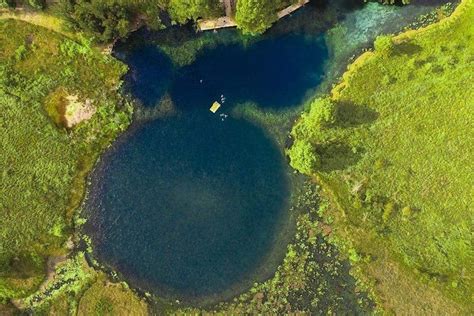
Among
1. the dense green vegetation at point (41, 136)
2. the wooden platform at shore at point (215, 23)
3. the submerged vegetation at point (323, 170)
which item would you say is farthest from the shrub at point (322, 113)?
the dense green vegetation at point (41, 136)

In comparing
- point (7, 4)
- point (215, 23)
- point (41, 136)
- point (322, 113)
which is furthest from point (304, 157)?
point (7, 4)

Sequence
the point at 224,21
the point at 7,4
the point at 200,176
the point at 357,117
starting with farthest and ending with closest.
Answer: the point at 224,21 < the point at 200,176 < the point at 357,117 < the point at 7,4

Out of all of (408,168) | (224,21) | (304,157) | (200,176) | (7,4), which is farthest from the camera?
(224,21)

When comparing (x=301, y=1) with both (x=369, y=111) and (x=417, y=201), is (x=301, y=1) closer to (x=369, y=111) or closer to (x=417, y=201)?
(x=369, y=111)

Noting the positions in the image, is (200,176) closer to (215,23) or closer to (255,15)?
(215,23)

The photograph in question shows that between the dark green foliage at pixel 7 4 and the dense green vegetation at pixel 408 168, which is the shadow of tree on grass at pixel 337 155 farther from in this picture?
the dark green foliage at pixel 7 4

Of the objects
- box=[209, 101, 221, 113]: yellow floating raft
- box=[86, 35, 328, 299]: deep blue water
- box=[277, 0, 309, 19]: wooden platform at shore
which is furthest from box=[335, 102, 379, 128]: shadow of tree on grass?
box=[209, 101, 221, 113]: yellow floating raft
